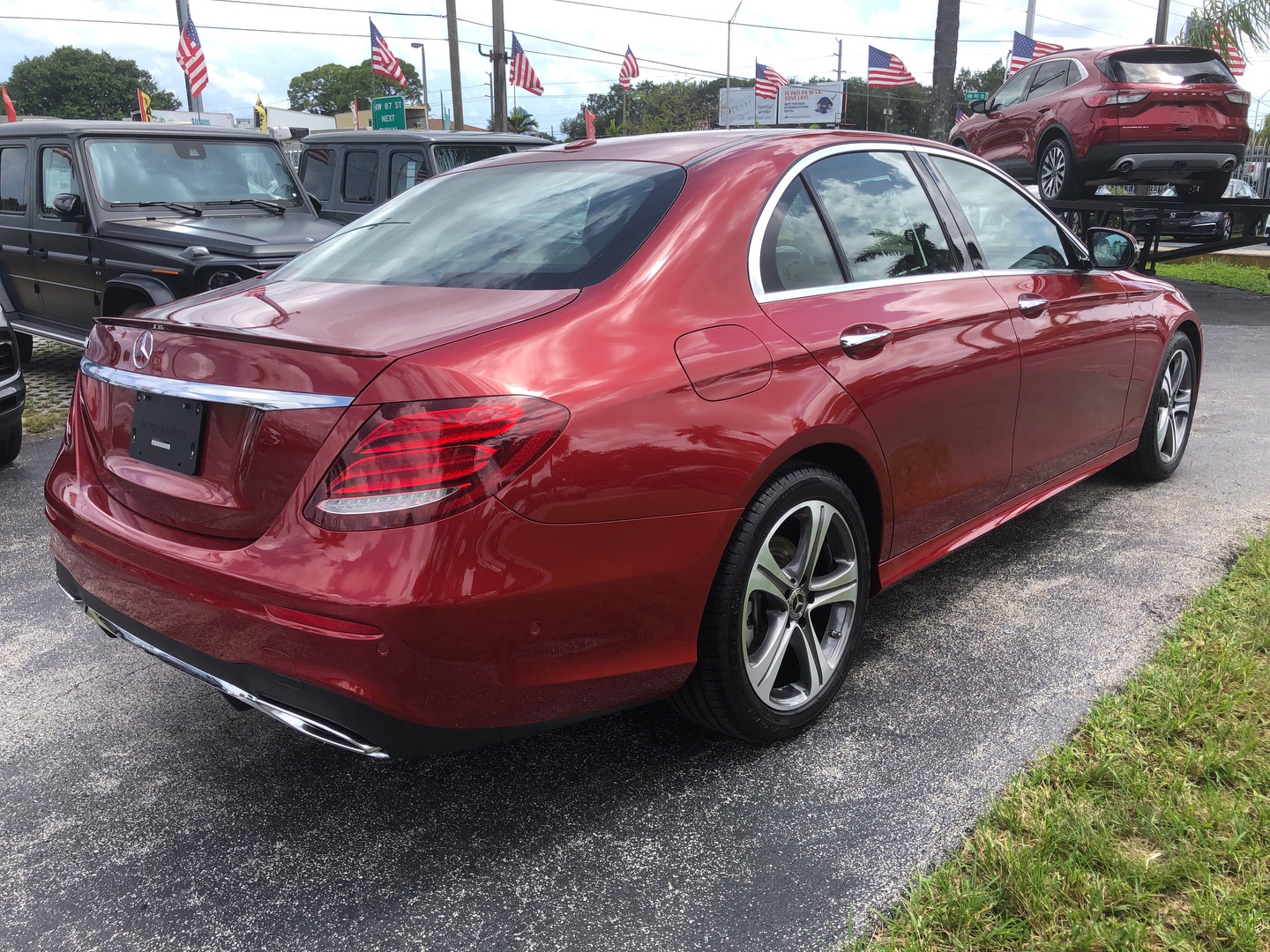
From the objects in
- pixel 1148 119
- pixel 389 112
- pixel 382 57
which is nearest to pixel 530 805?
pixel 1148 119

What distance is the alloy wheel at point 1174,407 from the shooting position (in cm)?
486

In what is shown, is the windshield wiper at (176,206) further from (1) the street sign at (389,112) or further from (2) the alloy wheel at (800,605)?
(1) the street sign at (389,112)

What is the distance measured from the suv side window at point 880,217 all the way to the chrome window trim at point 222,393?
5.34ft

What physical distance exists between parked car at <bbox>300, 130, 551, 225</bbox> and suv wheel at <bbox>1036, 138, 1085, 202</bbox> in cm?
549

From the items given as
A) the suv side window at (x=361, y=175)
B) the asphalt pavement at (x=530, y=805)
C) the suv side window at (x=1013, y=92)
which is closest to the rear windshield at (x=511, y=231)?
the asphalt pavement at (x=530, y=805)

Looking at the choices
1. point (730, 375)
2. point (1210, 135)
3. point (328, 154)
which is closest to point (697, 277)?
point (730, 375)

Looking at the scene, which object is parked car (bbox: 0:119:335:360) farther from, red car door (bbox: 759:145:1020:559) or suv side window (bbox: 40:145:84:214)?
red car door (bbox: 759:145:1020:559)

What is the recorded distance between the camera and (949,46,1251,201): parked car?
386 inches

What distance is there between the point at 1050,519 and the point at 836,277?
2.30m

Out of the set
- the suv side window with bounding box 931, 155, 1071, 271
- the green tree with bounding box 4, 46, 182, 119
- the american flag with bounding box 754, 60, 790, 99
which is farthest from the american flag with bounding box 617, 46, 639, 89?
the green tree with bounding box 4, 46, 182, 119

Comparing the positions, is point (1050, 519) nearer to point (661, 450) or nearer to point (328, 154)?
point (661, 450)

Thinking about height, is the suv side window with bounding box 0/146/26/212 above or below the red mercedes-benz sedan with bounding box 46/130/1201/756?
above

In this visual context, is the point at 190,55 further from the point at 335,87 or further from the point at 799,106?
the point at 335,87

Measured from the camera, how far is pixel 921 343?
10.0 ft
